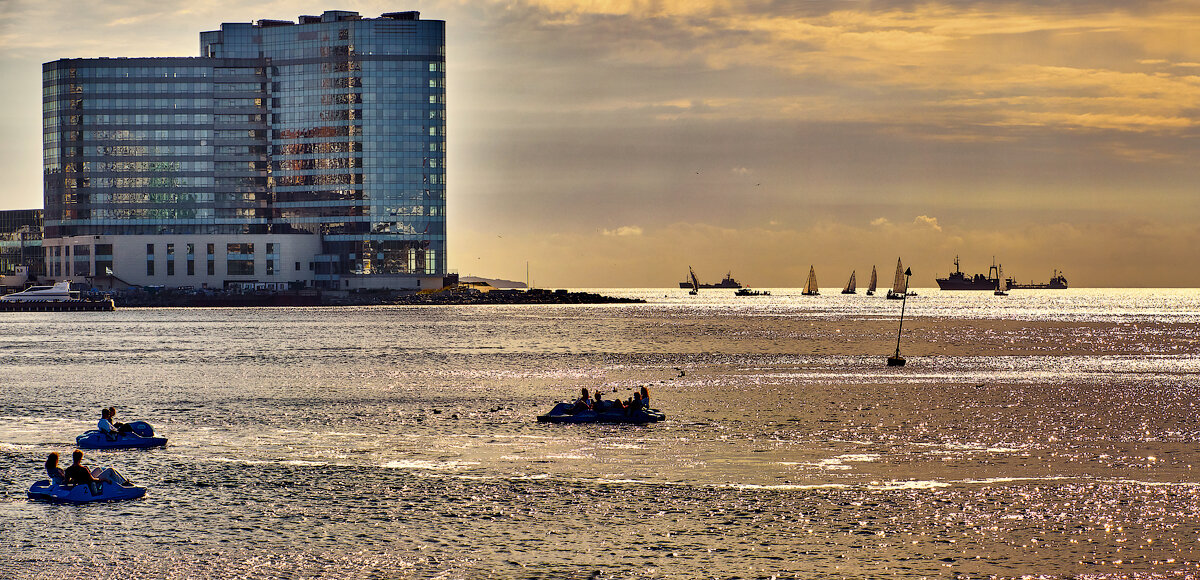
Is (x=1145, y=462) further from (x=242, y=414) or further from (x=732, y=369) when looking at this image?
(x=732, y=369)

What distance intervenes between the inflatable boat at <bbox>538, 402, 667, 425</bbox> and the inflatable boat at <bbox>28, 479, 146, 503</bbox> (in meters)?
28.0

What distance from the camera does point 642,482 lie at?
52.2 meters

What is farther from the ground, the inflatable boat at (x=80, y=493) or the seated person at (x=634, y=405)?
the seated person at (x=634, y=405)

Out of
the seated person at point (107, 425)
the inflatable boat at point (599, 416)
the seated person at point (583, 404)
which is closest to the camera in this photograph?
the seated person at point (107, 425)

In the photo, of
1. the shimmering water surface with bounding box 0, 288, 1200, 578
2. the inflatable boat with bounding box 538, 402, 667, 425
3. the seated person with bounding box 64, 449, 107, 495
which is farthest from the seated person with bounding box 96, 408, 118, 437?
the inflatable boat with bounding box 538, 402, 667, 425

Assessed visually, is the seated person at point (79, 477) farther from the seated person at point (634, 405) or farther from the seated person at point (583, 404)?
the seated person at point (634, 405)

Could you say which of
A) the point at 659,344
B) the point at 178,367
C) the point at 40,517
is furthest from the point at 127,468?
the point at 659,344

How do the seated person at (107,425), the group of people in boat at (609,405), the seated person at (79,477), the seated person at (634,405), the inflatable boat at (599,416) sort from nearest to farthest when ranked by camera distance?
the seated person at (79,477), the seated person at (107,425), the inflatable boat at (599,416), the group of people in boat at (609,405), the seated person at (634,405)

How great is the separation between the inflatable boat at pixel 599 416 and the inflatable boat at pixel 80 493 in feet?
91.9

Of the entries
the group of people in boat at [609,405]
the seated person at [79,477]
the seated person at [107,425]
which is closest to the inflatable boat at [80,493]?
the seated person at [79,477]

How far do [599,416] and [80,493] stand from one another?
99.8 feet

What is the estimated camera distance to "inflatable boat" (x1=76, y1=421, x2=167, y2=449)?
62156 mm

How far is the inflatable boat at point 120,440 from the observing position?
204 ft

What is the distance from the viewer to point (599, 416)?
72.4 m
